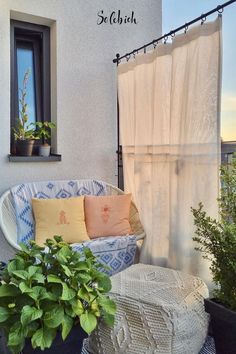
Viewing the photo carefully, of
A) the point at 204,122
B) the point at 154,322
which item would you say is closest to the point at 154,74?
the point at 204,122

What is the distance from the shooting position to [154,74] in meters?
2.39

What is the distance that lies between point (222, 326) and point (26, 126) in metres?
2.12

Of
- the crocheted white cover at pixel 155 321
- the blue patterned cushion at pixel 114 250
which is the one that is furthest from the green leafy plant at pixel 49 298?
the blue patterned cushion at pixel 114 250

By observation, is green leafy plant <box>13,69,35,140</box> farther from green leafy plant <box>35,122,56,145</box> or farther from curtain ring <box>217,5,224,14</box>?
curtain ring <box>217,5,224,14</box>

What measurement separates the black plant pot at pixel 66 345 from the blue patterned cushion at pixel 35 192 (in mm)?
1001

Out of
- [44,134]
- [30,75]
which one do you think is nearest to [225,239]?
[44,134]

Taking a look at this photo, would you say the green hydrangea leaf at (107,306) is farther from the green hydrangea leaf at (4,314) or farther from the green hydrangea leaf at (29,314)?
the green hydrangea leaf at (4,314)

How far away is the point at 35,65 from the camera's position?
9.54 feet

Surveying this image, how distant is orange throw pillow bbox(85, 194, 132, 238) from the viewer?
2543mm

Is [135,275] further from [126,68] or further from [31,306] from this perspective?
[126,68]

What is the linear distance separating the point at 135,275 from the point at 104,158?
55.5 inches

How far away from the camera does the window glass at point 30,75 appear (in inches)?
111

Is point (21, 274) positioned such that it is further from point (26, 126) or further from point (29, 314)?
point (26, 126)

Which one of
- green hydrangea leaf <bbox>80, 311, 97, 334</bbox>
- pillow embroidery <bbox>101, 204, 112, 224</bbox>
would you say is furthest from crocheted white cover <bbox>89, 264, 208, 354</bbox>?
pillow embroidery <bbox>101, 204, 112, 224</bbox>
